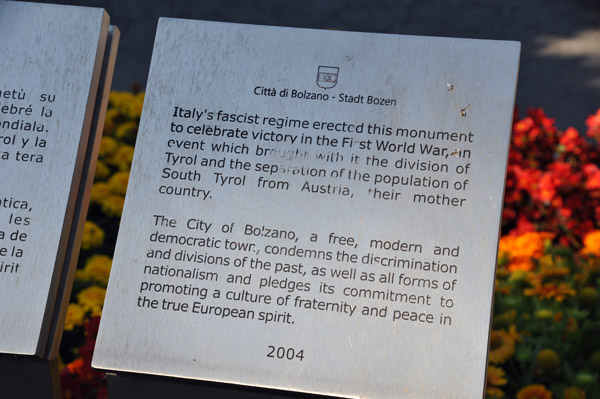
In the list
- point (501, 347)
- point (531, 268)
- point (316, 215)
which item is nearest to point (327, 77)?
point (316, 215)

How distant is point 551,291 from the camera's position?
5.96ft

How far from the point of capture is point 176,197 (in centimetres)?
125

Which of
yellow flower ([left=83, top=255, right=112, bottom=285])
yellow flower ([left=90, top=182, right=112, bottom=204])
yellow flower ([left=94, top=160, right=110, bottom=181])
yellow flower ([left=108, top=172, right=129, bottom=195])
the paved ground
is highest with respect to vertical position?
the paved ground

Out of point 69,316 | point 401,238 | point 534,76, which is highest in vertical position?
point 534,76

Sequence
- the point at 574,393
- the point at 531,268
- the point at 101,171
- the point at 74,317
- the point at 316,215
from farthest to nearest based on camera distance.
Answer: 1. the point at 101,171
2. the point at 531,268
3. the point at 74,317
4. the point at 574,393
5. the point at 316,215

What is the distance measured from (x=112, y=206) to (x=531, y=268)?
1.38 meters

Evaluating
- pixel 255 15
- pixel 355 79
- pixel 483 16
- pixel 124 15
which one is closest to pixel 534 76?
pixel 483 16

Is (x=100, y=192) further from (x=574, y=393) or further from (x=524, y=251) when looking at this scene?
(x=574, y=393)

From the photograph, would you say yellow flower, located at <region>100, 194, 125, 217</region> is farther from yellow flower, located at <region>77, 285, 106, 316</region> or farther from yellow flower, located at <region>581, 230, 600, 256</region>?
yellow flower, located at <region>581, 230, 600, 256</region>

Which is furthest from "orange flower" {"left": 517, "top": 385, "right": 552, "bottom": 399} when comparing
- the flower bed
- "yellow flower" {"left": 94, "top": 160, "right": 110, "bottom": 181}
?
"yellow flower" {"left": 94, "top": 160, "right": 110, "bottom": 181}

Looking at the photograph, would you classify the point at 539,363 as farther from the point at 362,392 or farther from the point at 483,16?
the point at 483,16

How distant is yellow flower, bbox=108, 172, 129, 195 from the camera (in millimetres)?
2322

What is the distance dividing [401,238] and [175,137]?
47 cm

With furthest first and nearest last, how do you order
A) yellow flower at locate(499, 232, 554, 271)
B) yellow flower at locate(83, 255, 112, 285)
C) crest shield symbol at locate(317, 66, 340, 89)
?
yellow flower at locate(499, 232, 554, 271)
yellow flower at locate(83, 255, 112, 285)
crest shield symbol at locate(317, 66, 340, 89)
